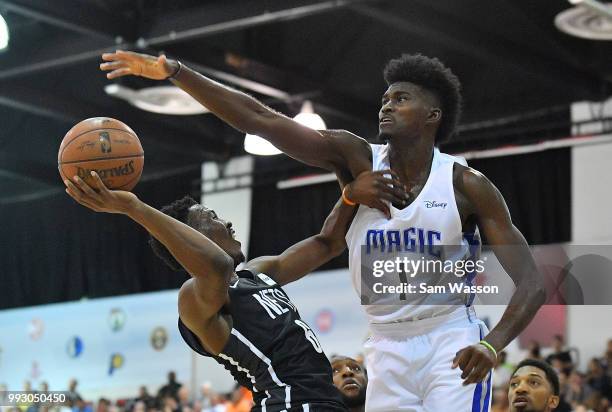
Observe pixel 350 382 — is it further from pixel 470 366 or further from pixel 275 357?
pixel 470 366

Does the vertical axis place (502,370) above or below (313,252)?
below

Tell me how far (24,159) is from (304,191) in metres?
5.09

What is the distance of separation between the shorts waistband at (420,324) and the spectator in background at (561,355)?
350 inches

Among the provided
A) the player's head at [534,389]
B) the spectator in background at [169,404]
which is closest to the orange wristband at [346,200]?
the player's head at [534,389]

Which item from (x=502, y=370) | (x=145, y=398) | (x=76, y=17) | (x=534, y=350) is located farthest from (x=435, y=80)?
(x=145, y=398)

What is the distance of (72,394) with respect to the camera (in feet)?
57.1

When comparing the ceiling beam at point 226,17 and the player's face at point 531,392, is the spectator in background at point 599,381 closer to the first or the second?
the ceiling beam at point 226,17

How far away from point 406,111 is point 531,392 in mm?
2097

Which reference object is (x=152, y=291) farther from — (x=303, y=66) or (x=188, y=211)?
(x=188, y=211)

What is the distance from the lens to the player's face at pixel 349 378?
19.6 ft

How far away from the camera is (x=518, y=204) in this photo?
15828 millimetres

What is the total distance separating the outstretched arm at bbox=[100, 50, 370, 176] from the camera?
14.5ft

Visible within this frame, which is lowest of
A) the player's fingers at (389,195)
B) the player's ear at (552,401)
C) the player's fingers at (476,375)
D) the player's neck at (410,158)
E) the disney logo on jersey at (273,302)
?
the player's ear at (552,401)

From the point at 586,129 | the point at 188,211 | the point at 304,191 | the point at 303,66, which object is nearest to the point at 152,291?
the point at 304,191
